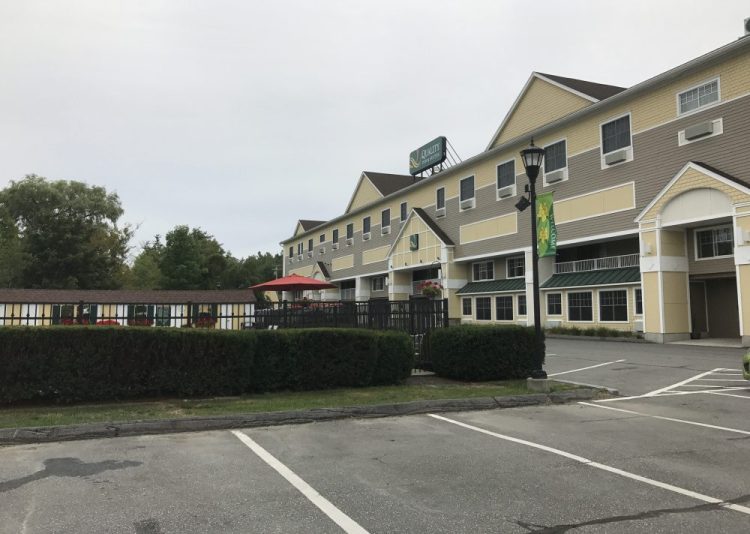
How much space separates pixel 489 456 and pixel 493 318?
104ft

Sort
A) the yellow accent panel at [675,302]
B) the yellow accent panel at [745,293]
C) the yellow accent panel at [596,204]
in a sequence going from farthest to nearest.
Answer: the yellow accent panel at [596,204], the yellow accent panel at [675,302], the yellow accent panel at [745,293]

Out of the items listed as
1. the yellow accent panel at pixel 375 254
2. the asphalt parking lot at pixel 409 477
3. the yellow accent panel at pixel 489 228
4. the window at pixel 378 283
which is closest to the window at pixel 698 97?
the yellow accent panel at pixel 489 228

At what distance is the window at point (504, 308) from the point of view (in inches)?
1396

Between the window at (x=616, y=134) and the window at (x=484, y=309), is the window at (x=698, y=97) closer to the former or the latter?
the window at (x=616, y=134)

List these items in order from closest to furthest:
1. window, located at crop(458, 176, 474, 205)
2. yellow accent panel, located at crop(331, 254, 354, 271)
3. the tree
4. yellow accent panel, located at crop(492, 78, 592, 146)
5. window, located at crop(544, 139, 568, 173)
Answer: window, located at crop(544, 139, 568, 173) < yellow accent panel, located at crop(492, 78, 592, 146) < window, located at crop(458, 176, 474, 205) < the tree < yellow accent panel, located at crop(331, 254, 354, 271)


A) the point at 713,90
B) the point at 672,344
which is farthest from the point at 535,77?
the point at 672,344

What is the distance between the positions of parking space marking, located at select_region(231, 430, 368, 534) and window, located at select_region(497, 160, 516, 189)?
101 feet

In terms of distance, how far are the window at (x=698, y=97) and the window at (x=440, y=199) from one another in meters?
20.2

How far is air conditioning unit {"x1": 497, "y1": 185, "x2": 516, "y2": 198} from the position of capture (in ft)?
113

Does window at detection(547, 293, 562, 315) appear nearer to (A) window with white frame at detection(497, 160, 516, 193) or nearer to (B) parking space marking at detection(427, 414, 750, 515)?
(A) window with white frame at detection(497, 160, 516, 193)

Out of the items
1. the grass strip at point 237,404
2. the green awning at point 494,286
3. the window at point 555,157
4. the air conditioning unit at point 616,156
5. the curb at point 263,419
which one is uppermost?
the window at point 555,157

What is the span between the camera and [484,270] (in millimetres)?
39406

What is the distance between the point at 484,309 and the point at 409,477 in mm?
33838

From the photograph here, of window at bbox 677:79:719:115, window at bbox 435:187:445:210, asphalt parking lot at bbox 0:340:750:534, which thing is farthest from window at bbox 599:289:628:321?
asphalt parking lot at bbox 0:340:750:534
